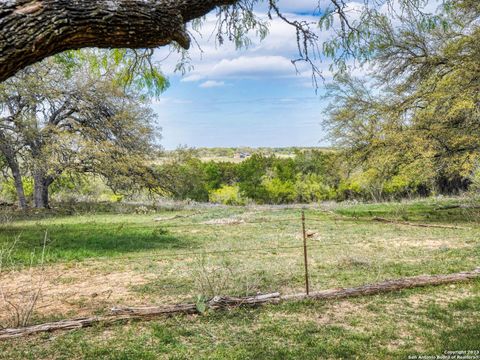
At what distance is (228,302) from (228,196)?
31.6 metres

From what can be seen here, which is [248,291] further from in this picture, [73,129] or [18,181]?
[18,181]

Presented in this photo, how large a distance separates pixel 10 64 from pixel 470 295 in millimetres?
5917

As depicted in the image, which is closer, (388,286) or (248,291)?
(248,291)

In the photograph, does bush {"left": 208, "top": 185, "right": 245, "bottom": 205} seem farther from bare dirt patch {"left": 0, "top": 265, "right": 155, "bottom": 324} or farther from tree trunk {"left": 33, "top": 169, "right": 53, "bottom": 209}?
bare dirt patch {"left": 0, "top": 265, "right": 155, "bottom": 324}

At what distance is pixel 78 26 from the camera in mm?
2301

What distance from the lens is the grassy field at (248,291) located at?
4180mm

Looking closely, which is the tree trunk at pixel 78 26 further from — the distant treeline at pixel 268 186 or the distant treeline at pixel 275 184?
the distant treeline at pixel 275 184

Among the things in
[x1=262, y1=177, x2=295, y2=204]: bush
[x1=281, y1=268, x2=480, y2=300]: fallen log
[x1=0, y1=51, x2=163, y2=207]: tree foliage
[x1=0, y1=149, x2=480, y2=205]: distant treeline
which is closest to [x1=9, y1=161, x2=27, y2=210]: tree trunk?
[x1=0, y1=51, x2=163, y2=207]: tree foliage

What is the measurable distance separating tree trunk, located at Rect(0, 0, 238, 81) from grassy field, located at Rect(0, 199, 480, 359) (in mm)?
2864

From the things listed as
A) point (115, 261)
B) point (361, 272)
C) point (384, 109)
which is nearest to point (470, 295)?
point (361, 272)

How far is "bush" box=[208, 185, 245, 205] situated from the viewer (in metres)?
36.5

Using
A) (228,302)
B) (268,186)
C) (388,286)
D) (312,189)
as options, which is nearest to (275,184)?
(268,186)

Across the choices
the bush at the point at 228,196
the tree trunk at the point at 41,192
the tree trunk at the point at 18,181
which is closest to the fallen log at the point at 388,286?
the tree trunk at the point at 18,181

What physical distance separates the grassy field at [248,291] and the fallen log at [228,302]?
0.12 meters
